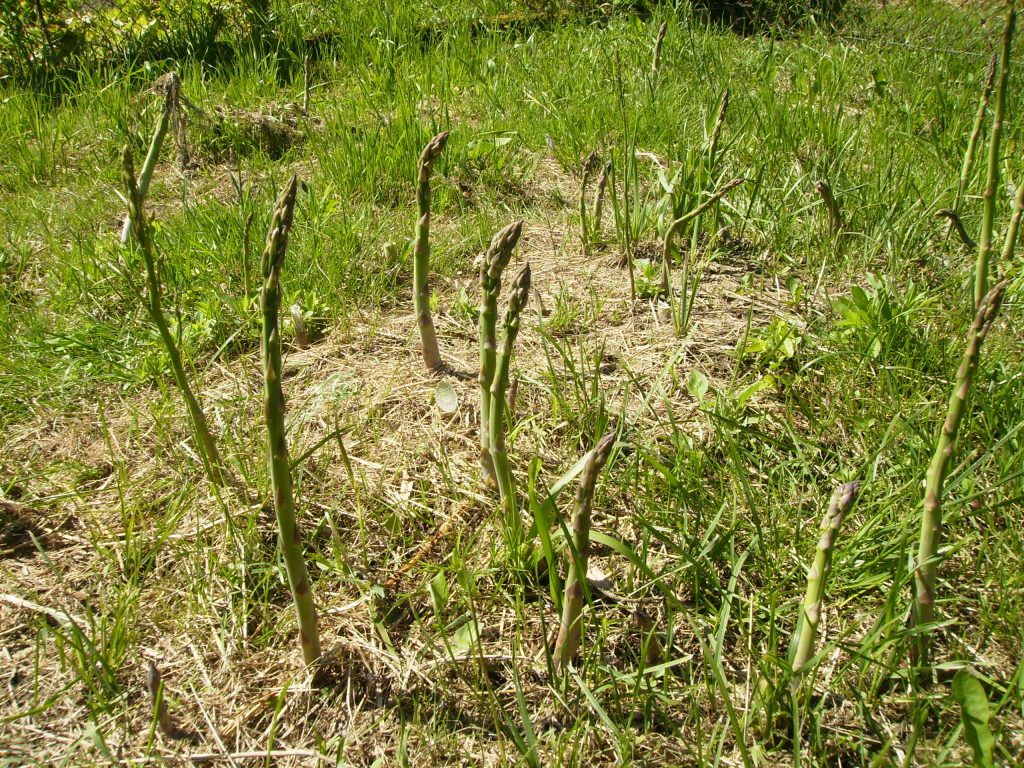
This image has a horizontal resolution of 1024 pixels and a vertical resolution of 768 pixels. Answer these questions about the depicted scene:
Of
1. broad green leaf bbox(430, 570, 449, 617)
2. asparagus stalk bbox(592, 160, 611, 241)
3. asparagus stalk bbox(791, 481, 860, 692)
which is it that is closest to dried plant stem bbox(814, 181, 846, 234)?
asparagus stalk bbox(592, 160, 611, 241)

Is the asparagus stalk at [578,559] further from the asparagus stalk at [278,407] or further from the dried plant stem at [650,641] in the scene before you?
the asparagus stalk at [278,407]

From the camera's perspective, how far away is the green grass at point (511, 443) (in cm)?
159

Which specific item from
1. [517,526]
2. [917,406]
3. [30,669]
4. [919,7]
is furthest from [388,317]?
[919,7]

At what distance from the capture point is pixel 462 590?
181cm

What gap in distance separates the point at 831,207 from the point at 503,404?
172cm

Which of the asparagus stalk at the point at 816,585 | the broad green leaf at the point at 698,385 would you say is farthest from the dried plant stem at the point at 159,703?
the broad green leaf at the point at 698,385

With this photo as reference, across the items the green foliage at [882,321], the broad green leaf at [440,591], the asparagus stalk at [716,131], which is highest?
the asparagus stalk at [716,131]

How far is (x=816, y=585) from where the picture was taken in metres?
1.42

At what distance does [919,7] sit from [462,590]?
6.30 meters

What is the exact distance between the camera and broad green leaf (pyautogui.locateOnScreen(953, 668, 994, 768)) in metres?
1.32

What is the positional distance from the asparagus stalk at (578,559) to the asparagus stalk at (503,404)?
0.27 meters

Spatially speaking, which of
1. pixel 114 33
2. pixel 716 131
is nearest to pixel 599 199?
pixel 716 131

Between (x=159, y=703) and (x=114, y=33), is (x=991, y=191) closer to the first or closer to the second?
(x=159, y=703)

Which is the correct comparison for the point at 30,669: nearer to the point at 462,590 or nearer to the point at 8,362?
the point at 462,590
